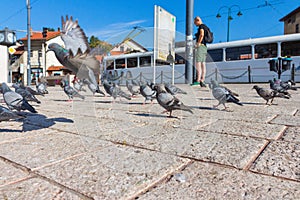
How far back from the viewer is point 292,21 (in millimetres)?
29000

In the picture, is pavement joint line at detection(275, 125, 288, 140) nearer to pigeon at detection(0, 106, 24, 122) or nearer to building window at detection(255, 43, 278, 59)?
pigeon at detection(0, 106, 24, 122)

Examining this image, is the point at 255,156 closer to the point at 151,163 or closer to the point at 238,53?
the point at 151,163

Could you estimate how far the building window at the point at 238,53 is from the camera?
45.5 ft

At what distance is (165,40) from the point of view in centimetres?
191

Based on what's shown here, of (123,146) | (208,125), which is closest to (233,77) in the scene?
(208,125)

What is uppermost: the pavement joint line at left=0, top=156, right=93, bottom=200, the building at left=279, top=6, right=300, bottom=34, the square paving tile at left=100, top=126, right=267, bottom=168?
the building at left=279, top=6, right=300, bottom=34

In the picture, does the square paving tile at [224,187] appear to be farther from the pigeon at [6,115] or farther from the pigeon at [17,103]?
the pigeon at [17,103]

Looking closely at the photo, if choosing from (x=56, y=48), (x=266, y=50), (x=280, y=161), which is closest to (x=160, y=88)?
(x=56, y=48)

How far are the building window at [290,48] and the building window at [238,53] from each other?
69.8 inches

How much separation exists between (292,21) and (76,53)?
34.2m

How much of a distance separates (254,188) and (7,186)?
111 cm

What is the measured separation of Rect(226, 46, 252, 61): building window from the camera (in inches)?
547

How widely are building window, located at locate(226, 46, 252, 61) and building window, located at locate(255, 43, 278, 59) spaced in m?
0.46

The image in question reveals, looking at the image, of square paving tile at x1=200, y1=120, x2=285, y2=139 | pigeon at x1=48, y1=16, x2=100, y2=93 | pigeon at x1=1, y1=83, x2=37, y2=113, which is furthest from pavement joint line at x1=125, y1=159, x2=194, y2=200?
pigeon at x1=1, y1=83, x2=37, y2=113
